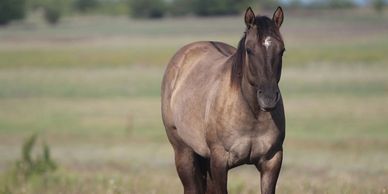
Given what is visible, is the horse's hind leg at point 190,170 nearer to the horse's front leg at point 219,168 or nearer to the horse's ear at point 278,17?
the horse's front leg at point 219,168

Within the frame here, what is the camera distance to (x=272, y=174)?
775 centimetres

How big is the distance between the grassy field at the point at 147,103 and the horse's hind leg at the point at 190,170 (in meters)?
1.69

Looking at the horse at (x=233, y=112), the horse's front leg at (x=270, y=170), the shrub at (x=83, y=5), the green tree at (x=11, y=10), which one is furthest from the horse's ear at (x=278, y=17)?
the shrub at (x=83, y=5)

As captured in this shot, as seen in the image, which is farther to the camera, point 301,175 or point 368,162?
point 368,162

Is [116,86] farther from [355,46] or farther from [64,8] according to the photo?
[64,8]

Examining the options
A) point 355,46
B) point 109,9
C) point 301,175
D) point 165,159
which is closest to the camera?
point 301,175

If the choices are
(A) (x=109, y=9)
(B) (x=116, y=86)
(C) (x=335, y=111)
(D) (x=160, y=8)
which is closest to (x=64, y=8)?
(D) (x=160, y=8)

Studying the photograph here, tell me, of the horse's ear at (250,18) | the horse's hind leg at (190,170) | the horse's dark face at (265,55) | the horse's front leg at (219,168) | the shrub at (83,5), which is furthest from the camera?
the shrub at (83,5)

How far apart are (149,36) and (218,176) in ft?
225

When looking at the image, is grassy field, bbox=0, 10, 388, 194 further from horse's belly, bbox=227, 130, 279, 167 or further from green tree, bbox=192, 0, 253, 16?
horse's belly, bbox=227, 130, 279, 167

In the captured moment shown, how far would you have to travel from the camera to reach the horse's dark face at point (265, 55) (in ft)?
23.5

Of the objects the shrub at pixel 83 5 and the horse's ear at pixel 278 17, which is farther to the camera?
the shrub at pixel 83 5

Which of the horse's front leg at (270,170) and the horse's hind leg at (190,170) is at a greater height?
the horse's front leg at (270,170)

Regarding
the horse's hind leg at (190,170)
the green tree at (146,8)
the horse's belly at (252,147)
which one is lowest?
the green tree at (146,8)
